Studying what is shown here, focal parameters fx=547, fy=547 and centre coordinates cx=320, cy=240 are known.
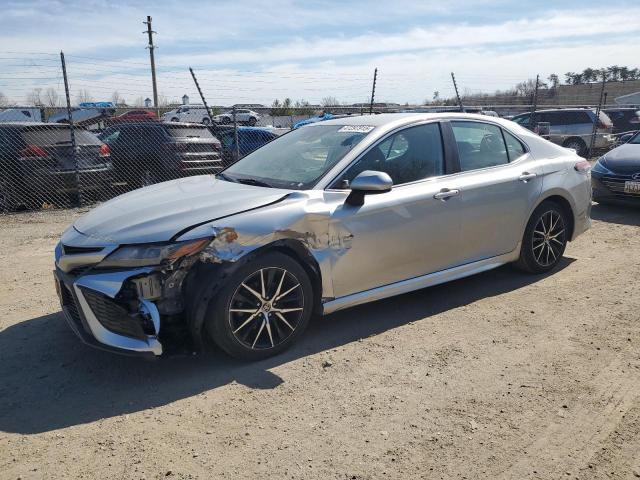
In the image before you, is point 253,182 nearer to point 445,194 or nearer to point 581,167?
point 445,194

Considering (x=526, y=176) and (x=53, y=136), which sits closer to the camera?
(x=526, y=176)

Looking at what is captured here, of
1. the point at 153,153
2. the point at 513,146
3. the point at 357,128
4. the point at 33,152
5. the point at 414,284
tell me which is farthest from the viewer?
the point at 153,153

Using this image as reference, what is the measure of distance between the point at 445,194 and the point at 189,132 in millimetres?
7242

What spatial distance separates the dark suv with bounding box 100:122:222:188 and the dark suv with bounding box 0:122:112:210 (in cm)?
40

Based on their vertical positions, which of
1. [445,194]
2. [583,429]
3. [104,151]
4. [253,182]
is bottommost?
[583,429]

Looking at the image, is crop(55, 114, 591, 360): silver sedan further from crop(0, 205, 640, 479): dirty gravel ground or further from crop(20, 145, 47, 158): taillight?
crop(20, 145, 47, 158): taillight

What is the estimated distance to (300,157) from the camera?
14.5ft

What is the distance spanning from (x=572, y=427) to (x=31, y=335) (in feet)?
12.3

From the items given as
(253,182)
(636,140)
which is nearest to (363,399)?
(253,182)

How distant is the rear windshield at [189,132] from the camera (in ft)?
33.7

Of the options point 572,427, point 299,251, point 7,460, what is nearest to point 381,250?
point 299,251

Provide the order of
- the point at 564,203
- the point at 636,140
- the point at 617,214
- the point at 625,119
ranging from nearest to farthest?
the point at 564,203, the point at 617,214, the point at 636,140, the point at 625,119

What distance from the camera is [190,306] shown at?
3.37 metres

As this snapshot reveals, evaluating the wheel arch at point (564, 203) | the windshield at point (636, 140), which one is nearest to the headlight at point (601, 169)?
the windshield at point (636, 140)
